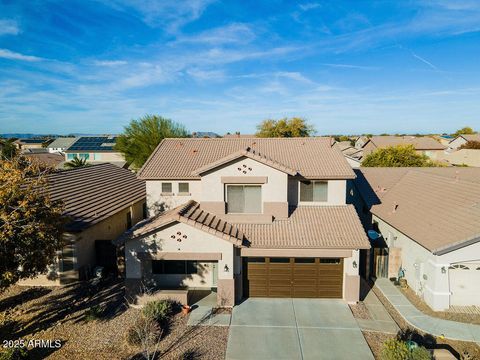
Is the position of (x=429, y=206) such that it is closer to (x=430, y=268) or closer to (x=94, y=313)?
(x=430, y=268)

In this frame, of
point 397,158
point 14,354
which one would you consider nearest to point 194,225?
point 14,354

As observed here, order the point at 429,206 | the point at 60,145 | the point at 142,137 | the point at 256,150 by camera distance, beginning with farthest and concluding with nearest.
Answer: the point at 60,145, the point at 142,137, the point at 256,150, the point at 429,206

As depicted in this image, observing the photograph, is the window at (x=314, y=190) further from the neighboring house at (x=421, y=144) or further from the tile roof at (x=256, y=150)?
the neighboring house at (x=421, y=144)

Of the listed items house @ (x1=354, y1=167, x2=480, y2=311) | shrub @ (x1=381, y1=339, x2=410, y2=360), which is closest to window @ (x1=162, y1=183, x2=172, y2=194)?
house @ (x1=354, y1=167, x2=480, y2=311)

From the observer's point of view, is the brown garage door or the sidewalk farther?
the brown garage door

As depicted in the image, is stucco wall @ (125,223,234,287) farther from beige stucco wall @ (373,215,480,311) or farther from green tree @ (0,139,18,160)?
beige stucco wall @ (373,215,480,311)

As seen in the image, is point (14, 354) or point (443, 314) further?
point (443, 314)

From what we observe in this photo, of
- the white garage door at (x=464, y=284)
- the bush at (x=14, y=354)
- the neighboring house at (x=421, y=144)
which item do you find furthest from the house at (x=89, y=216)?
the neighboring house at (x=421, y=144)

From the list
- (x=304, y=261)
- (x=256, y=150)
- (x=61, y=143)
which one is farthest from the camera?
(x=61, y=143)
